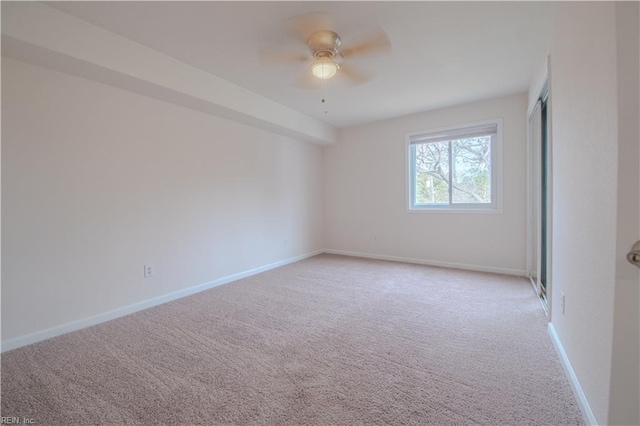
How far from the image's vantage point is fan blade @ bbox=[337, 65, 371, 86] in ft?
7.15

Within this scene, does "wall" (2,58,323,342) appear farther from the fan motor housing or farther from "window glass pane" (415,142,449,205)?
"window glass pane" (415,142,449,205)

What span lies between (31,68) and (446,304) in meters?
4.11

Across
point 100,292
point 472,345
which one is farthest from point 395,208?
point 100,292

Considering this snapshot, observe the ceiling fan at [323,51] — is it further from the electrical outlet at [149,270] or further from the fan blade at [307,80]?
the electrical outlet at [149,270]

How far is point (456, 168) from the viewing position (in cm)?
423

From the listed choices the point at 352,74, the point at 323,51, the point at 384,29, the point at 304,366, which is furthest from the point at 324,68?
the point at 304,366

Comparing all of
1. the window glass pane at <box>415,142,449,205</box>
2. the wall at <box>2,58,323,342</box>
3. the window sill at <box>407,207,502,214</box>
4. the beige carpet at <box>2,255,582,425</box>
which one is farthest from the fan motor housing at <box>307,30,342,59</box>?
the window sill at <box>407,207,502,214</box>

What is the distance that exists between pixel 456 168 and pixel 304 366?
3.73 m

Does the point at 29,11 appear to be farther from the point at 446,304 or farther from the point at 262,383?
the point at 446,304

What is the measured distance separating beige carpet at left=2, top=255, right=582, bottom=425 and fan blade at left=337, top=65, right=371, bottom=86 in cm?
209

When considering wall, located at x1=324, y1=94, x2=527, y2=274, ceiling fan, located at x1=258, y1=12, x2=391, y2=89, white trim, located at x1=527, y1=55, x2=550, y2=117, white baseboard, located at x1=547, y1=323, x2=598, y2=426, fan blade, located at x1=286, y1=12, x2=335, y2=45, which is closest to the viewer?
white baseboard, located at x1=547, y1=323, x2=598, y2=426

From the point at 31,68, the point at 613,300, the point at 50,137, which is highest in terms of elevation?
the point at 31,68

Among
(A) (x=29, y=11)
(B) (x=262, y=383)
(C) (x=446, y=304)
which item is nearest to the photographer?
(B) (x=262, y=383)

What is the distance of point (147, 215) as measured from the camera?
2.82 meters
